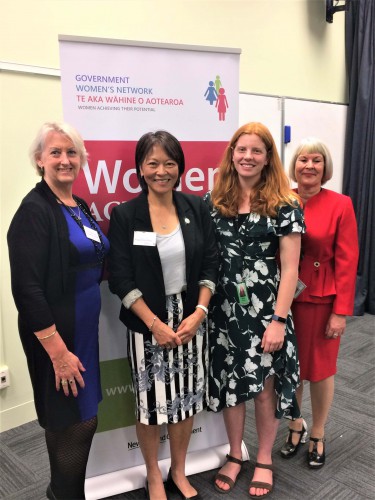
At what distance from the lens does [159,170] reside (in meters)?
1.59

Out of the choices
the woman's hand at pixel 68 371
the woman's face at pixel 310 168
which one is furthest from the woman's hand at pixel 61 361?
the woman's face at pixel 310 168

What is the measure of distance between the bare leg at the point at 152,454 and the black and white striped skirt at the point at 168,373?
8 centimetres

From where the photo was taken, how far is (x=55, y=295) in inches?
53.9

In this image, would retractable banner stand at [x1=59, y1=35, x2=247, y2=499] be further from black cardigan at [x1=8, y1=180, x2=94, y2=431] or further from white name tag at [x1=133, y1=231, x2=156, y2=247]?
black cardigan at [x1=8, y1=180, x2=94, y2=431]

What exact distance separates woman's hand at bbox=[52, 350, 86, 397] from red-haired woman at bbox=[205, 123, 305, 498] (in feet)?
2.06

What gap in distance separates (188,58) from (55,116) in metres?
0.90

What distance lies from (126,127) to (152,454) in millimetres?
1401

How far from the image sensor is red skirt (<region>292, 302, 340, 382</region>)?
1955 millimetres

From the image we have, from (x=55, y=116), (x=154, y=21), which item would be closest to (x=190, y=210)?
(x=55, y=116)

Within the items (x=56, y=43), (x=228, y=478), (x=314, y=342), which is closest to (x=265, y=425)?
(x=228, y=478)

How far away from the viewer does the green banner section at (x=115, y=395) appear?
76.0 inches

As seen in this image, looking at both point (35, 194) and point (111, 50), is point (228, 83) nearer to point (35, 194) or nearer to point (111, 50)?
point (111, 50)

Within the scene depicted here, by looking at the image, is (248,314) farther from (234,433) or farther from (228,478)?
(228,478)

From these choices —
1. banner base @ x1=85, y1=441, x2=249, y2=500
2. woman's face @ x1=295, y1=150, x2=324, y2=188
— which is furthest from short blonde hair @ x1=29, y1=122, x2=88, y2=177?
banner base @ x1=85, y1=441, x2=249, y2=500
